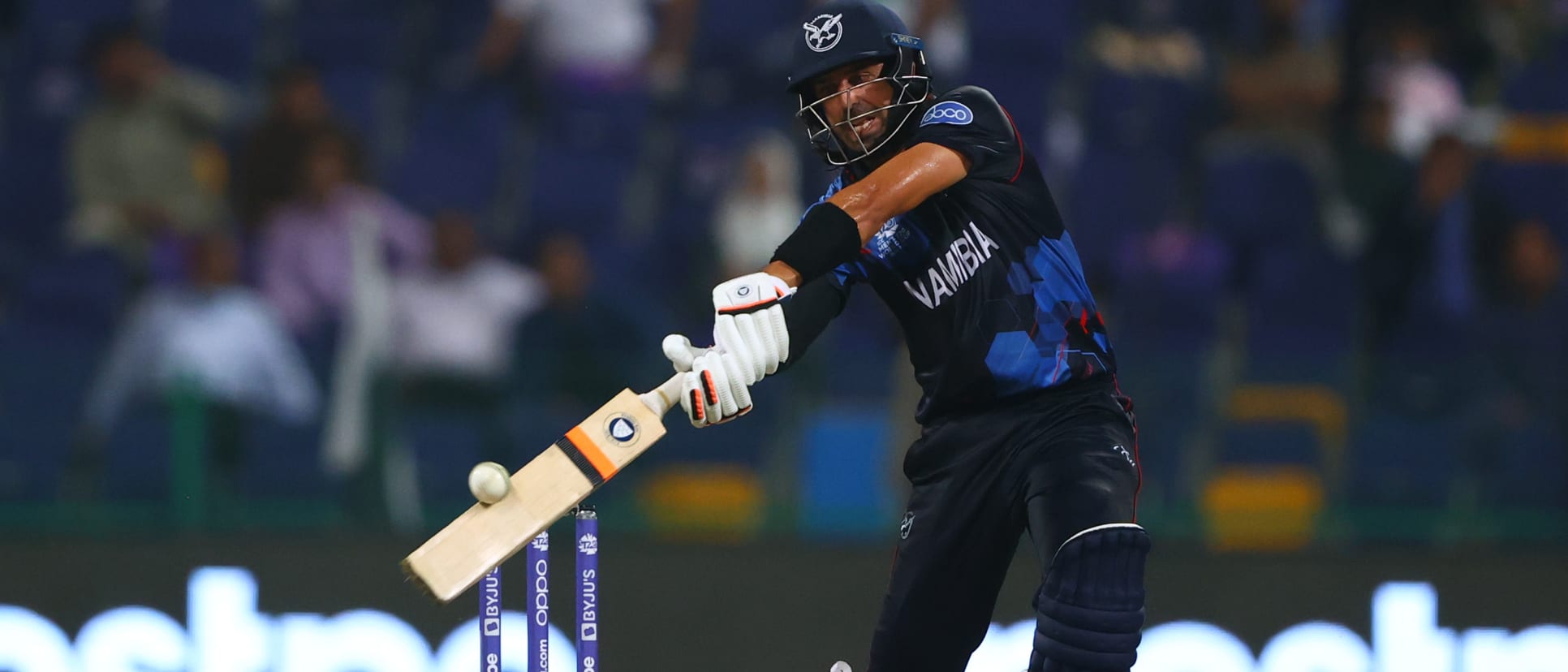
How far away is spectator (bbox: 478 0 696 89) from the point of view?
930 cm

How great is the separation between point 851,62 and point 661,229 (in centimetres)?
470

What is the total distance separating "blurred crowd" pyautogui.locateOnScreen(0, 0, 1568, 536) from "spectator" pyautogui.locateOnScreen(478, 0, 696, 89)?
0.02 metres

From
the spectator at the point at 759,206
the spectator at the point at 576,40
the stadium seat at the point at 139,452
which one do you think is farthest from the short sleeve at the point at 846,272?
the spectator at the point at 576,40

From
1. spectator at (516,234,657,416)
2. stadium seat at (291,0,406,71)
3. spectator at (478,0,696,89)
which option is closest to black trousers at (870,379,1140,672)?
spectator at (516,234,657,416)

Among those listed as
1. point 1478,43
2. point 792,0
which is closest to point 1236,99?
point 1478,43

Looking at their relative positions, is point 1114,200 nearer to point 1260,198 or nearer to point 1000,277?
point 1260,198

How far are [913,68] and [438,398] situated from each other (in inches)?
110

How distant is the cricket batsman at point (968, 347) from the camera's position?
421 centimetres

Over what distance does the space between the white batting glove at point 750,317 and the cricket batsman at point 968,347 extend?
0.38 ft

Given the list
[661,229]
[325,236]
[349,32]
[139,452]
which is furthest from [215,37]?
[139,452]

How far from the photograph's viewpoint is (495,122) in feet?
30.7

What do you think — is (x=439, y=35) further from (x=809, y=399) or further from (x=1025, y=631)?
(x=1025, y=631)

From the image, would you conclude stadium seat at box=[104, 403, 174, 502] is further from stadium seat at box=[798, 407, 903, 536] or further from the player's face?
the player's face

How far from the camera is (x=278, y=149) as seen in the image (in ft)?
27.0
